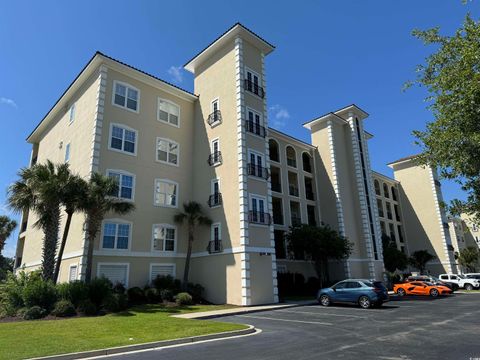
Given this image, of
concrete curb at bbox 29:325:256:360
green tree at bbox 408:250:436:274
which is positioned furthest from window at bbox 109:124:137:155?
green tree at bbox 408:250:436:274

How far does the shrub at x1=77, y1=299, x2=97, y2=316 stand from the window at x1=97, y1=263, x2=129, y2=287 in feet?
13.7

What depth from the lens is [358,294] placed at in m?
20.4

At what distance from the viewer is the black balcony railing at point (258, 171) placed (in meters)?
25.0

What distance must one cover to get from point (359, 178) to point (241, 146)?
1958 cm

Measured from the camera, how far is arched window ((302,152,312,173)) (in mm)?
40100

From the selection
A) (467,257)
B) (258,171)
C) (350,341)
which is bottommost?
(350,341)

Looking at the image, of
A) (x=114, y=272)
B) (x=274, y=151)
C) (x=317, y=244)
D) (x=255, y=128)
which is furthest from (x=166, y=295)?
(x=274, y=151)

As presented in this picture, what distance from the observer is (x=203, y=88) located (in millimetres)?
30172

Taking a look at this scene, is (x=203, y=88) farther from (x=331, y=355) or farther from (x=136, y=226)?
(x=331, y=355)

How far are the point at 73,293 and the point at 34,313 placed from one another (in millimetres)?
2024

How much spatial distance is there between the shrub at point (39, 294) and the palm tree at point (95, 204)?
2196 mm

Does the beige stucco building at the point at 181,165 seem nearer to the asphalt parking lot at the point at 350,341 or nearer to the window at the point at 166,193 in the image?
the window at the point at 166,193

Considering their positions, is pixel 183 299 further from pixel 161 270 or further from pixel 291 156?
pixel 291 156

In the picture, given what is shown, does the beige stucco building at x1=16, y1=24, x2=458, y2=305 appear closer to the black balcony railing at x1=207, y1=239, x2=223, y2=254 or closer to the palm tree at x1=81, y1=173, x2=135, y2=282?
the black balcony railing at x1=207, y1=239, x2=223, y2=254
